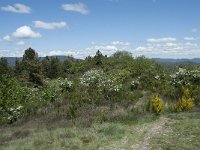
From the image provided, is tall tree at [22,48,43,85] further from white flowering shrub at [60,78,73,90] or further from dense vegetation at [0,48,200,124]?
white flowering shrub at [60,78,73,90]

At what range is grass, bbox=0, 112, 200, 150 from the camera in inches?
480

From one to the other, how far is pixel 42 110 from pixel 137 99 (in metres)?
5.96

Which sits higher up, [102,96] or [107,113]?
[102,96]

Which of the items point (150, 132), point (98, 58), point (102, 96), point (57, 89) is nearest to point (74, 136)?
point (150, 132)

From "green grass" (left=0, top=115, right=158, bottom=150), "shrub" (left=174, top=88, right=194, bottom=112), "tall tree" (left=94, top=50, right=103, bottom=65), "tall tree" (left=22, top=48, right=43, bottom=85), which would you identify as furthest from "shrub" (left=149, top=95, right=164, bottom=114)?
"tall tree" (left=22, top=48, right=43, bottom=85)

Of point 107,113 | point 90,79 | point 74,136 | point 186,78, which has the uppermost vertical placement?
point 186,78

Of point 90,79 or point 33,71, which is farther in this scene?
point 33,71

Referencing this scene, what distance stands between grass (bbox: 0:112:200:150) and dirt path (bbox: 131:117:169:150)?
0.11m

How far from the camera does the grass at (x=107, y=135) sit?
12180 millimetres

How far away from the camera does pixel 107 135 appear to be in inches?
533

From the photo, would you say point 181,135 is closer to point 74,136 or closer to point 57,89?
point 74,136

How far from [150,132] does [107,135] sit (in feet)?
6.43

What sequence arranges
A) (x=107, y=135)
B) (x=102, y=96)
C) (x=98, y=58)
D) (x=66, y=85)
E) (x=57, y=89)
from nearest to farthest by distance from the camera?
(x=107, y=135) < (x=102, y=96) < (x=57, y=89) < (x=66, y=85) < (x=98, y=58)

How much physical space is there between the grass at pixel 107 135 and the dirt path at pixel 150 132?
0.37 feet
